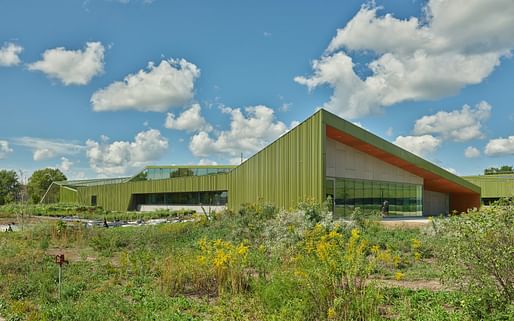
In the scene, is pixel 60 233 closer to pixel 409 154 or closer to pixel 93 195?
pixel 409 154

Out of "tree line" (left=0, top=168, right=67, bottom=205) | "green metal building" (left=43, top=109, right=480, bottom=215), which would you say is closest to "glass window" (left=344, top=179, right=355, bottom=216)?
"green metal building" (left=43, top=109, right=480, bottom=215)

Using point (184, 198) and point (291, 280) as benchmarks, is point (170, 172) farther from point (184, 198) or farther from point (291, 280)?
point (291, 280)

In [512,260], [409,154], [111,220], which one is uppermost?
[409,154]

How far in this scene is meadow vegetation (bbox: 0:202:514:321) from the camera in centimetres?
525

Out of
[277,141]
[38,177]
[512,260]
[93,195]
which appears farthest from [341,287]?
[38,177]

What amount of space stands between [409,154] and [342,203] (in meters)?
5.21

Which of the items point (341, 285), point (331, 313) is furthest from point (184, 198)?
point (331, 313)

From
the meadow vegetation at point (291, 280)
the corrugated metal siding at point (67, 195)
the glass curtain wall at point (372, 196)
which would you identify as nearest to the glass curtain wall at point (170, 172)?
the corrugated metal siding at point (67, 195)

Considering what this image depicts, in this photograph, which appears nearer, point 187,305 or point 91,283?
point 187,305

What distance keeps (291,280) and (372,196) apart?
2001 centimetres

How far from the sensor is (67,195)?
5153 cm

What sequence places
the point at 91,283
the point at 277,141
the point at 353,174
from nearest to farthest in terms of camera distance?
the point at 91,283
the point at 277,141
the point at 353,174

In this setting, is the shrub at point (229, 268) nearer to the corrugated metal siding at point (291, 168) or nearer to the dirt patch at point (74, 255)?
the dirt patch at point (74, 255)

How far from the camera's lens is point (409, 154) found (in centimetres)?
2333
